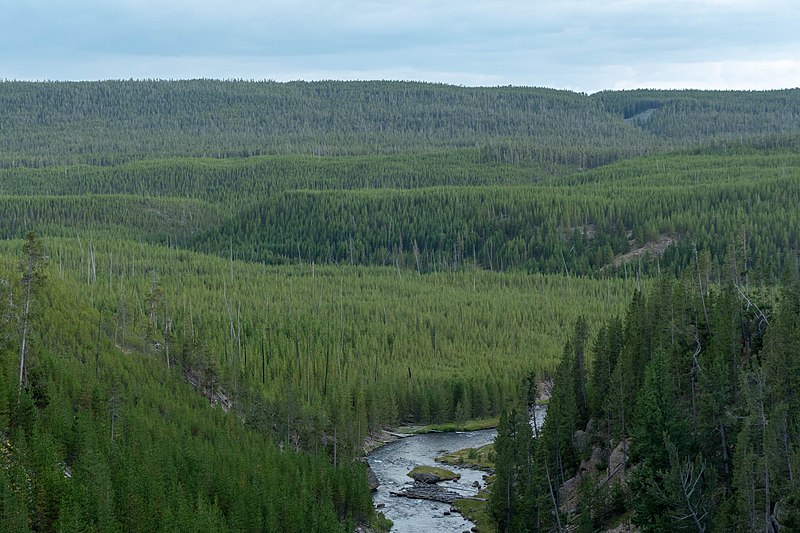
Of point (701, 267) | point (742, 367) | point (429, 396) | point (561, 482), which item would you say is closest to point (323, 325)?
point (429, 396)

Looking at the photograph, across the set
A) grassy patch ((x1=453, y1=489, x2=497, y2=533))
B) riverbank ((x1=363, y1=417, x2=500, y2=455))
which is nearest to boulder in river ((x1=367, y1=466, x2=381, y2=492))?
grassy patch ((x1=453, y1=489, x2=497, y2=533))

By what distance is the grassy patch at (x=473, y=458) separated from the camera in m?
123

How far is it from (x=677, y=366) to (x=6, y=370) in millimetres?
49989

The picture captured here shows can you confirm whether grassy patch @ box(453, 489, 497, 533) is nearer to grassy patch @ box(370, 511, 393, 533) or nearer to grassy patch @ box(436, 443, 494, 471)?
grassy patch @ box(370, 511, 393, 533)

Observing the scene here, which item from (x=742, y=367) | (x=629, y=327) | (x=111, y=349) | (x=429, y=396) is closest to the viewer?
(x=742, y=367)

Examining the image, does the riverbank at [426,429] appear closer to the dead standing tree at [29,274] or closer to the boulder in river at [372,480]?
the boulder in river at [372,480]

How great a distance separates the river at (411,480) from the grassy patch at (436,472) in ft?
2.77

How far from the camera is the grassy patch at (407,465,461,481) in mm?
117781

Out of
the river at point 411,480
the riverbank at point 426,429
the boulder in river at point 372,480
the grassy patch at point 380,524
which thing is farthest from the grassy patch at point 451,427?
the grassy patch at point 380,524

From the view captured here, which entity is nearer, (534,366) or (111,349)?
(111,349)

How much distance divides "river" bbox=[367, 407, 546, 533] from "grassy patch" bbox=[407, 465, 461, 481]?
84 cm

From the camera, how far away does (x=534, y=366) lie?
550 ft

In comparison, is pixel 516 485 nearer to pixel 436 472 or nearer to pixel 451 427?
pixel 436 472

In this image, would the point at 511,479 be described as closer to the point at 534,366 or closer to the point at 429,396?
the point at 429,396
